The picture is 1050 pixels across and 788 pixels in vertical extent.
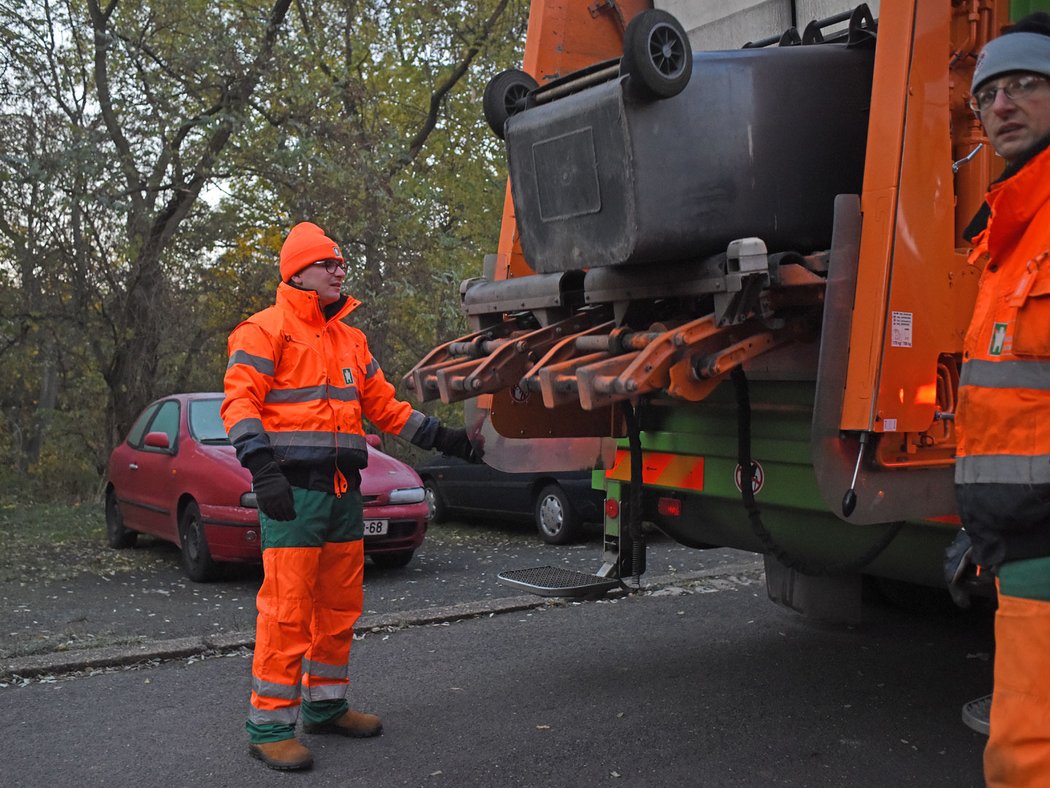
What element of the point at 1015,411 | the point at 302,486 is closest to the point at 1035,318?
the point at 1015,411

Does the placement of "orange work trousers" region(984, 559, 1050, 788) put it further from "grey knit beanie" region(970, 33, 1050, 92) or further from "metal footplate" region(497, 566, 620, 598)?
"metal footplate" region(497, 566, 620, 598)

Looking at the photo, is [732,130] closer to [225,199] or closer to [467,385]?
[467,385]

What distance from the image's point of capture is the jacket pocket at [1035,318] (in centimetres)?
226

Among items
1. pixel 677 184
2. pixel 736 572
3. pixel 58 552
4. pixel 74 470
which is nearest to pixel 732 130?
pixel 677 184

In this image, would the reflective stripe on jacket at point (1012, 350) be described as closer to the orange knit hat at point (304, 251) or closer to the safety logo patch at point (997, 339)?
the safety logo patch at point (997, 339)

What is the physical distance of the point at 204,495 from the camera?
26.2 feet

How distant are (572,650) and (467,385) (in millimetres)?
2060

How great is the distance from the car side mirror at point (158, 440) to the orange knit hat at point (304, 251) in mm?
4489

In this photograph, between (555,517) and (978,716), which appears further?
(555,517)

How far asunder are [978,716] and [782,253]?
5.01ft

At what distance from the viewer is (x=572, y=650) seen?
5801 millimetres

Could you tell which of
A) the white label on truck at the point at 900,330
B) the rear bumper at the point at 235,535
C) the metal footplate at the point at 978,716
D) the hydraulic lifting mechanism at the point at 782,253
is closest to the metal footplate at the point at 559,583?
the hydraulic lifting mechanism at the point at 782,253

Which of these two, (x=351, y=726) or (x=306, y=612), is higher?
(x=306, y=612)

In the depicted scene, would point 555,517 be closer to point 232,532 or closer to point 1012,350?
point 232,532
